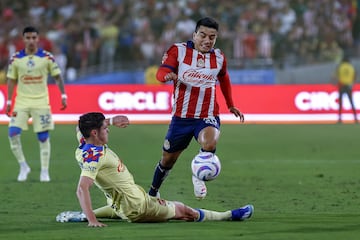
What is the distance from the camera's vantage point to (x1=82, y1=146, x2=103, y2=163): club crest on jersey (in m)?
9.11

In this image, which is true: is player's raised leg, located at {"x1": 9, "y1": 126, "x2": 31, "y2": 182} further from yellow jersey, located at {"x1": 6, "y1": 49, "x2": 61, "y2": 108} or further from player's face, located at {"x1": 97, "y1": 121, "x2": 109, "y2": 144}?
player's face, located at {"x1": 97, "y1": 121, "x2": 109, "y2": 144}

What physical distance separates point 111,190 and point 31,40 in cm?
579

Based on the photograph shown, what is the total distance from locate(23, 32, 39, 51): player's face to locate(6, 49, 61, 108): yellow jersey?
165 mm

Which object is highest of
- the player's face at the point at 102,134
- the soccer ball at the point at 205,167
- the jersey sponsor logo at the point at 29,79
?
the jersey sponsor logo at the point at 29,79

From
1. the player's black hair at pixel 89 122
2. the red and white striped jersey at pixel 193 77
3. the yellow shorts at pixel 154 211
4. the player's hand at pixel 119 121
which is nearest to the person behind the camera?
the player's black hair at pixel 89 122

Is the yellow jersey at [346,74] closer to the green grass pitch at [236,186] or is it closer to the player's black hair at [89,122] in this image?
the green grass pitch at [236,186]

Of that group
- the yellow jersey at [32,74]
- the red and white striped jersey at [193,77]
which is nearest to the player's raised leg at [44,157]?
the yellow jersey at [32,74]

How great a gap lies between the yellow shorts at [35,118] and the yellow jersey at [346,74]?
14.3 metres

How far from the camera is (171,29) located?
31047 mm

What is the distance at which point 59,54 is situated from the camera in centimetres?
3052

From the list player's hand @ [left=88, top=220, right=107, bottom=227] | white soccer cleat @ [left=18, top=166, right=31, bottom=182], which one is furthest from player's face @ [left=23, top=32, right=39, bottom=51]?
player's hand @ [left=88, top=220, right=107, bottom=227]

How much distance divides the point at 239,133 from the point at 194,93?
45.9 feet

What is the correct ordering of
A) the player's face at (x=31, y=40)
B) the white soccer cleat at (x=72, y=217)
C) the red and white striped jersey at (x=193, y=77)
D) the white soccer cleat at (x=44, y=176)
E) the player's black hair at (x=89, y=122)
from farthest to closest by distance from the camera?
the white soccer cleat at (x=44, y=176), the player's face at (x=31, y=40), the red and white striped jersey at (x=193, y=77), the white soccer cleat at (x=72, y=217), the player's black hair at (x=89, y=122)

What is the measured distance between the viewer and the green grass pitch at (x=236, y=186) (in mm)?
9141
